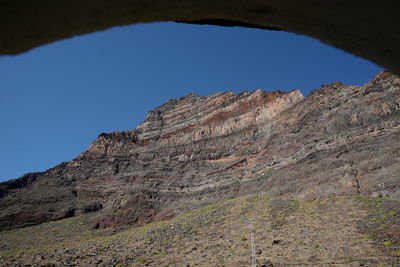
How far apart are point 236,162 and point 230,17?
5525 cm

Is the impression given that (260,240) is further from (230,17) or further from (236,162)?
(236,162)

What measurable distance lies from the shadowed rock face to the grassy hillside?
18.2 metres

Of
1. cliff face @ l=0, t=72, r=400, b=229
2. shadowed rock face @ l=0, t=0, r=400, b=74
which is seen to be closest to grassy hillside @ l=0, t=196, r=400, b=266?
cliff face @ l=0, t=72, r=400, b=229

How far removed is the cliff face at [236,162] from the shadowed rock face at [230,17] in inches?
1242

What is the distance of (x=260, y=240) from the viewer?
25.3m

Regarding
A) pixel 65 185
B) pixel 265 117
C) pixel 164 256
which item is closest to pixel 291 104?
pixel 265 117

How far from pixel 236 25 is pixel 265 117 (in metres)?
66.9

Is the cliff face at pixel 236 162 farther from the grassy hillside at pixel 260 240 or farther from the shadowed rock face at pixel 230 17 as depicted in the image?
the shadowed rock face at pixel 230 17

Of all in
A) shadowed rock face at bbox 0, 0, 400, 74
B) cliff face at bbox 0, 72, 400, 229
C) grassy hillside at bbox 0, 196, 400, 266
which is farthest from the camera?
cliff face at bbox 0, 72, 400, 229

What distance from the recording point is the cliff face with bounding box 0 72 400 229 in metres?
36.6

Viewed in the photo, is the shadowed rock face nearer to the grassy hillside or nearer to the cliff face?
the grassy hillside

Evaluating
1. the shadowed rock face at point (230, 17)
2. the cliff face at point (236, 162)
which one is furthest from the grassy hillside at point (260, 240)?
the shadowed rock face at point (230, 17)

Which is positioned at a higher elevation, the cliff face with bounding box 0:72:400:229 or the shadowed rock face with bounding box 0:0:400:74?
the cliff face with bounding box 0:72:400:229

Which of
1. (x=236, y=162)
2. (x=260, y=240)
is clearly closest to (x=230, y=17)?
(x=260, y=240)
